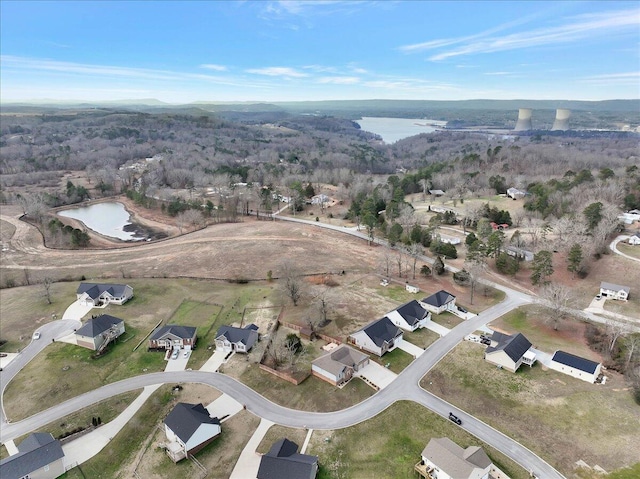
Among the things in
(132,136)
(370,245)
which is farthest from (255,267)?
(132,136)

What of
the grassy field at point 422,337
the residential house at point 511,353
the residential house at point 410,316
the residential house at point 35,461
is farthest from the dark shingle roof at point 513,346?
the residential house at point 35,461

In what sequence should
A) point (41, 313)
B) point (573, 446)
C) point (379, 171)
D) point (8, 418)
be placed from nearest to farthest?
1. point (573, 446)
2. point (8, 418)
3. point (41, 313)
4. point (379, 171)

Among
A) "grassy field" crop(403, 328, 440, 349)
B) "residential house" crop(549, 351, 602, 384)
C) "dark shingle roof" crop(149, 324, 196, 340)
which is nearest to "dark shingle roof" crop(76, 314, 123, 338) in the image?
"dark shingle roof" crop(149, 324, 196, 340)

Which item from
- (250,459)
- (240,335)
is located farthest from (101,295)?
(250,459)

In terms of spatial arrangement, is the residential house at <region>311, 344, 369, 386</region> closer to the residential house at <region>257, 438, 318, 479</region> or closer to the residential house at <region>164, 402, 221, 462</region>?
the residential house at <region>257, 438, 318, 479</region>

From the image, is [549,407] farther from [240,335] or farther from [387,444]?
[240,335]

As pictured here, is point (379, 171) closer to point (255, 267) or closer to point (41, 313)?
point (255, 267)
